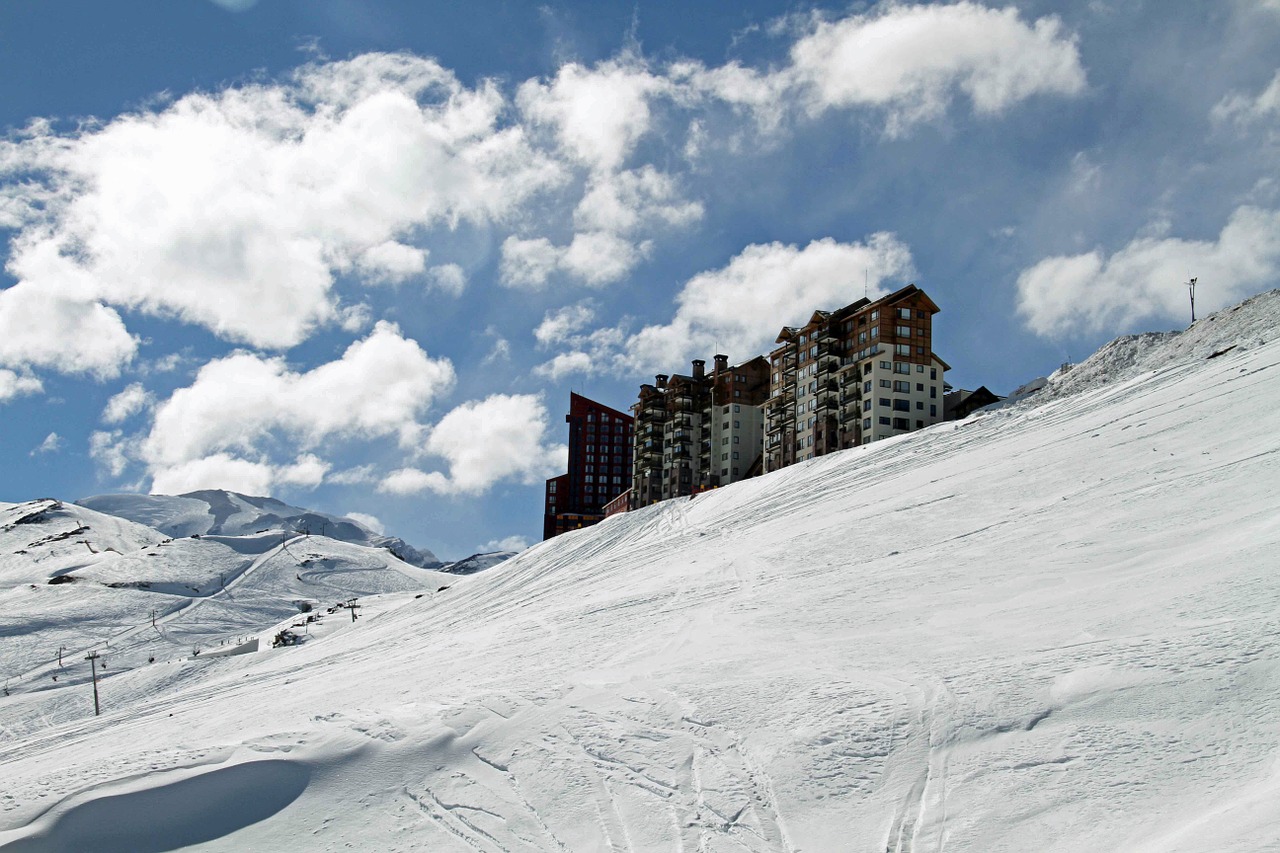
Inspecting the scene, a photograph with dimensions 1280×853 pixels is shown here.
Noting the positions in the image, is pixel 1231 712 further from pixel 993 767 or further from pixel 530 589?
pixel 530 589

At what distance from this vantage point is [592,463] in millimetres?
126500

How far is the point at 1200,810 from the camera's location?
8656 mm

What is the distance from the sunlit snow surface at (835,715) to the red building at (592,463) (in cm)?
9595

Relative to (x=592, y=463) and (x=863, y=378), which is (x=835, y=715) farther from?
(x=592, y=463)

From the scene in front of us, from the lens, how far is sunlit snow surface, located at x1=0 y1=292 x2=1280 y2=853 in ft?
32.5

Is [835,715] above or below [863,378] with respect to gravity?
below

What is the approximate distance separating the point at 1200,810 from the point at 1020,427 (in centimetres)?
3393

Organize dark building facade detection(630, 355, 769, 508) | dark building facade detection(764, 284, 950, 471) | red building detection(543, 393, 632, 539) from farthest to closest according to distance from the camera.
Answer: red building detection(543, 393, 632, 539) → dark building facade detection(630, 355, 769, 508) → dark building facade detection(764, 284, 950, 471)

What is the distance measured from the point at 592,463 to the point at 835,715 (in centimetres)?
11434

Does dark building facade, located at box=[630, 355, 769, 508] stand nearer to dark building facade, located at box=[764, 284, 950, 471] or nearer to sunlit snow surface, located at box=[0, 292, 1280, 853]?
dark building facade, located at box=[764, 284, 950, 471]

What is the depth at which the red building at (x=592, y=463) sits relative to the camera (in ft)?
411

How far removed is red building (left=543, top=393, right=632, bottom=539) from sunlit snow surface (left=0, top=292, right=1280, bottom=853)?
96.0 metres

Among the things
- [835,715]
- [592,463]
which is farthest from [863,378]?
[592,463]

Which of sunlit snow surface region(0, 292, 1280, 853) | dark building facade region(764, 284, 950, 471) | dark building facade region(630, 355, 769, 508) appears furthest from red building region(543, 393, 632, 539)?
sunlit snow surface region(0, 292, 1280, 853)
